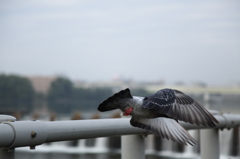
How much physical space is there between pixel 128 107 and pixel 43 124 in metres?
0.39

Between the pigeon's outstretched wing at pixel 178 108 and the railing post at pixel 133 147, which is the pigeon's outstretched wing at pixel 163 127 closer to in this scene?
the pigeon's outstretched wing at pixel 178 108

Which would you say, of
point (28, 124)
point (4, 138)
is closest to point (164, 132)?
point (28, 124)

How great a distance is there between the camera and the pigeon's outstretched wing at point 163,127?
66.8 inches

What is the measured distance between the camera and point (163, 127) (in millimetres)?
1752

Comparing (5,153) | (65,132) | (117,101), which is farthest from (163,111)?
(5,153)

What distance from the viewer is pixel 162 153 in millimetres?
13977

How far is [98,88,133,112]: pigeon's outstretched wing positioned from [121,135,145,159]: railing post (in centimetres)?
71

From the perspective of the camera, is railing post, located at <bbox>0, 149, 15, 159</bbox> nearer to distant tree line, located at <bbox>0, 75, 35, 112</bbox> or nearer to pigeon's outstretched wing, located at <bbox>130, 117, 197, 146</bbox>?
pigeon's outstretched wing, located at <bbox>130, 117, 197, 146</bbox>

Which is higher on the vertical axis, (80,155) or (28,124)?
(28,124)

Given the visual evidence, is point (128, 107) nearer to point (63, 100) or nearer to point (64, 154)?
point (64, 154)

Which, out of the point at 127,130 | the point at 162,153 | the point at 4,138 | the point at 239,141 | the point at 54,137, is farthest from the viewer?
the point at 239,141

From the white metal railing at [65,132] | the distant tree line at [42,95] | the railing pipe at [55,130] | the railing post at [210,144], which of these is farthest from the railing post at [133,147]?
the distant tree line at [42,95]

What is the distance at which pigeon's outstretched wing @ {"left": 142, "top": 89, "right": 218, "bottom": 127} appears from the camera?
1592 millimetres

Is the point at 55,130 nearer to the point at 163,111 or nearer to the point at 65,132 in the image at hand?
the point at 65,132
